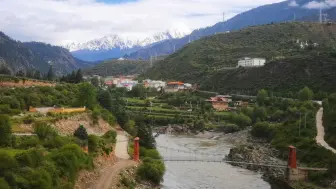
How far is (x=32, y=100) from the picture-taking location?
32.6 meters

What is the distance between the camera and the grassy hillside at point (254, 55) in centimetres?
8412

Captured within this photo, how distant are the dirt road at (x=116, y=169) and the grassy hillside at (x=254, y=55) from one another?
51.3 meters

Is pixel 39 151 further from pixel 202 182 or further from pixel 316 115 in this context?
pixel 316 115

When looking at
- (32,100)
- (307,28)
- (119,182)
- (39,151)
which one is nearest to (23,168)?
(39,151)

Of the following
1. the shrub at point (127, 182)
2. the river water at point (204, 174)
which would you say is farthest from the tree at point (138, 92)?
the shrub at point (127, 182)

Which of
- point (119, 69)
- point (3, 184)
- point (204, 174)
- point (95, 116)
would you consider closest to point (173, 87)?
point (95, 116)

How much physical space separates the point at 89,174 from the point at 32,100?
43.5ft

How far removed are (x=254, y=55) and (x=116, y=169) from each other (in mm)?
92106

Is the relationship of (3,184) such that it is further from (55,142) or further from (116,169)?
(116,169)

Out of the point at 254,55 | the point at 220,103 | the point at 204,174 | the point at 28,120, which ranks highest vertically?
the point at 254,55

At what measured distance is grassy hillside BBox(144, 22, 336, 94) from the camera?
84.1 metres

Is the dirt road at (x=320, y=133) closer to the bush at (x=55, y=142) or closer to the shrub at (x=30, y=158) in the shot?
the bush at (x=55, y=142)

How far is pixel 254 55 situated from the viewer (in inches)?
4427

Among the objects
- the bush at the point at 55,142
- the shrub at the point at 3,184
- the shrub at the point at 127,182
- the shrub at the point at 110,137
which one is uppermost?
the bush at the point at 55,142
